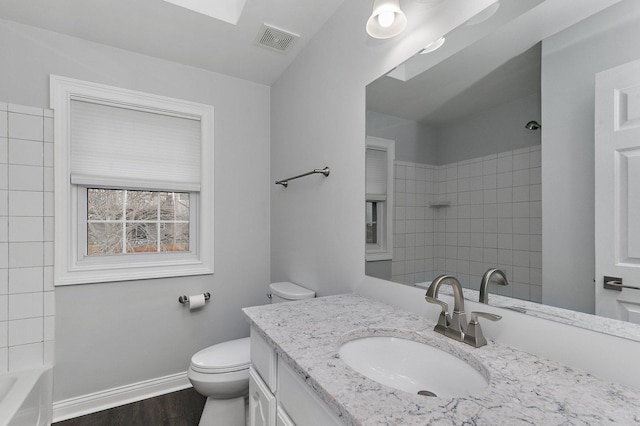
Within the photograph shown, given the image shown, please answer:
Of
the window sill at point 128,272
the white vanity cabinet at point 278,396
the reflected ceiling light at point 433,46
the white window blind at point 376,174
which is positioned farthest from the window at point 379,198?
the window sill at point 128,272

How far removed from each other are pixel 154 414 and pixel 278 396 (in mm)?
1423

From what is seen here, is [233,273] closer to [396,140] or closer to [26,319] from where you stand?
[26,319]

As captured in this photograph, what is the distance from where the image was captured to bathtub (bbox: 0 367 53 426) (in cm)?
135

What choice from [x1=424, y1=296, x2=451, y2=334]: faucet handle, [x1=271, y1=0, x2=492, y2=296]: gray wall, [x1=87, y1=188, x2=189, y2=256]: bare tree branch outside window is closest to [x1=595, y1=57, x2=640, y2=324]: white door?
[x1=424, y1=296, x2=451, y2=334]: faucet handle

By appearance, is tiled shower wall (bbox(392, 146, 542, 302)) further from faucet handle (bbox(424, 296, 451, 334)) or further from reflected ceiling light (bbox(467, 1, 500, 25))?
reflected ceiling light (bbox(467, 1, 500, 25))

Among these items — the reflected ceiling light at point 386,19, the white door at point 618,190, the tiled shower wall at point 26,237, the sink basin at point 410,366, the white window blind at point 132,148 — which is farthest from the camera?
the white window blind at point 132,148

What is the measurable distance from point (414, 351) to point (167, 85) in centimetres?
226

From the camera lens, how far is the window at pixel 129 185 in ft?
6.08

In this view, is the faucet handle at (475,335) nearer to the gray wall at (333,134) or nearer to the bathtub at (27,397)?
the gray wall at (333,134)

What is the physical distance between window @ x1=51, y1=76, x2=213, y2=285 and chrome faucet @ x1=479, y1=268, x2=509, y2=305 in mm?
1829

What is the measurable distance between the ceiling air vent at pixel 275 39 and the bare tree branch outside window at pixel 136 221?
123cm

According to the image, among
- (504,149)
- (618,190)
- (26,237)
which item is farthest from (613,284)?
(26,237)

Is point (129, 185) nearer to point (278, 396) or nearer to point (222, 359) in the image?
point (222, 359)

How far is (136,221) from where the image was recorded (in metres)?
2.16
